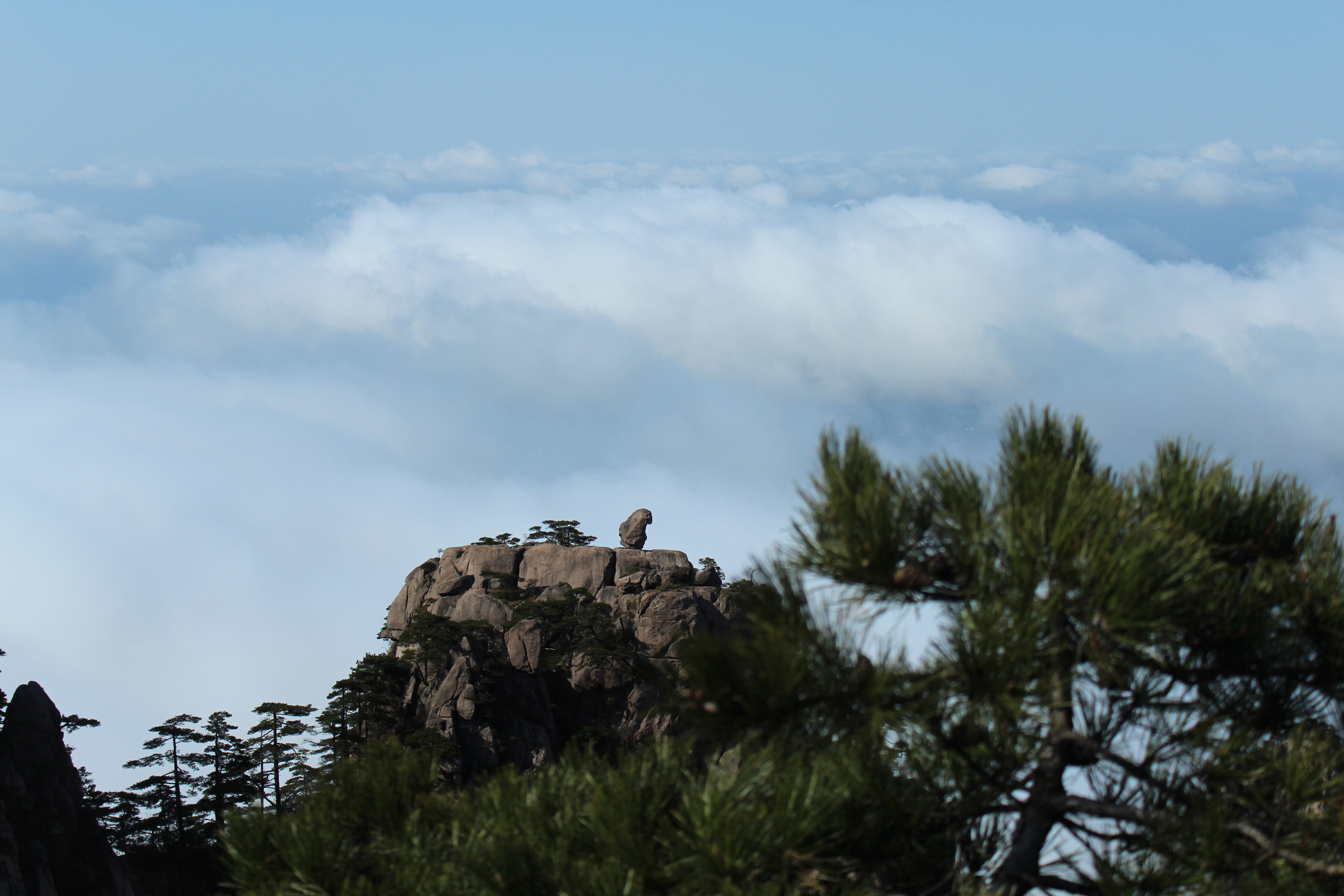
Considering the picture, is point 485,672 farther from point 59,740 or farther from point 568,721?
point 59,740

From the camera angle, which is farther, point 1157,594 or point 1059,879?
point 1059,879

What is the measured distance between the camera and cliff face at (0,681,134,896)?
26719 mm

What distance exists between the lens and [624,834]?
4047mm

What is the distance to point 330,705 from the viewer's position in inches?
1342

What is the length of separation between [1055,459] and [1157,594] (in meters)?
0.86

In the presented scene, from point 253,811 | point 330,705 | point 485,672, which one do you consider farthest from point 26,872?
point 253,811

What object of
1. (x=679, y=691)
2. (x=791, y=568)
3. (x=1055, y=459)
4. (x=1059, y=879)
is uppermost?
(x=1055, y=459)

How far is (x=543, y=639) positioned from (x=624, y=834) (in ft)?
126

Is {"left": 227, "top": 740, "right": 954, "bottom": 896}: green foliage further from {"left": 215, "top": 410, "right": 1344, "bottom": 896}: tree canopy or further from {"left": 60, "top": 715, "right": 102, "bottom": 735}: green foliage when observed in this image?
{"left": 60, "top": 715, "right": 102, "bottom": 735}: green foliage

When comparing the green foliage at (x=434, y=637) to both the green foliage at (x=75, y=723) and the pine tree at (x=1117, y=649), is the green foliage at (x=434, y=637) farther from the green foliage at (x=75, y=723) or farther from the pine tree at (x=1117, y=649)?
the pine tree at (x=1117, y=649)

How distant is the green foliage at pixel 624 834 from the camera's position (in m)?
3.89

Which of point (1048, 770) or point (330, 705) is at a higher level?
point (330, 705)

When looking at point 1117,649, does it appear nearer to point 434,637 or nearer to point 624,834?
point 624,834

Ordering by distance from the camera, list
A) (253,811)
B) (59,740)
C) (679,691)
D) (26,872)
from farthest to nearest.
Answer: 1. (59,740)
2. (26,872)
3. (253,811)
4. (679,691)
